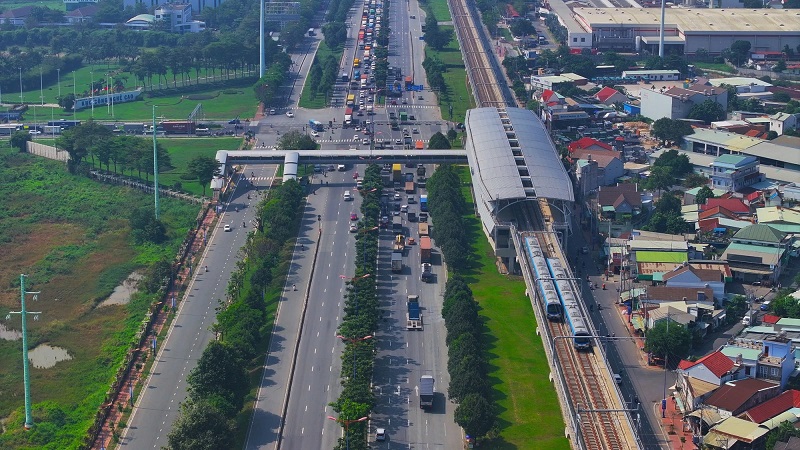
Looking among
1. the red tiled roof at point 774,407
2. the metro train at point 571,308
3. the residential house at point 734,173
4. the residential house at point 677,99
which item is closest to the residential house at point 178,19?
the residential house at point 677,99

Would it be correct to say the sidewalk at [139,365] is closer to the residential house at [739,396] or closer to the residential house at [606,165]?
the residential house at [739,396]

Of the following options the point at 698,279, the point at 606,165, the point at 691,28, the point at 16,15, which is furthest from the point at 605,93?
the point at 16,15

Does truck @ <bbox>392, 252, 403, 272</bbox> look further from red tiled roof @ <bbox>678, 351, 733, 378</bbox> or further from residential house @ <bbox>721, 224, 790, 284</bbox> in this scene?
red tiled roof @ <bbox>678, 351, 733, 378</bbox>

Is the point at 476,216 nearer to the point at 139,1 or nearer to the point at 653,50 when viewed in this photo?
the point at 653,50

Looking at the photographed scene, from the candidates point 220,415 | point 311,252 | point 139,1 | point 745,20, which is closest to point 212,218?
point 311,252

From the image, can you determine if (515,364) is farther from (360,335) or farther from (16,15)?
(16,15)

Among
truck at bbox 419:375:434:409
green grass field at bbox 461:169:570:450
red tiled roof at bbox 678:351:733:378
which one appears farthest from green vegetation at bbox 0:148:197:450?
red tiled roof at bbox 678:351:733:378
